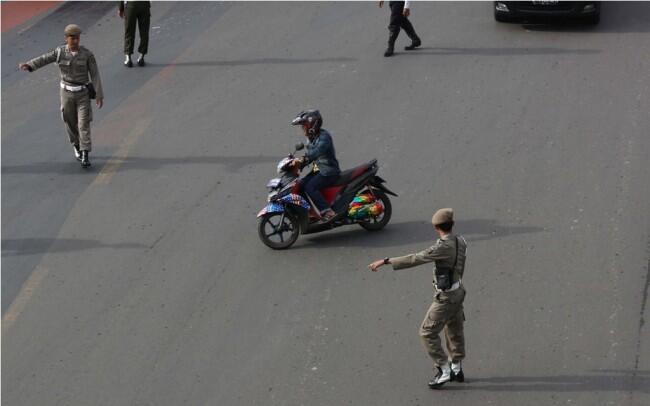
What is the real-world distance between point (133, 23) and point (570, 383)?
11681 mm

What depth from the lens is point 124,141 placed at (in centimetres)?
1752

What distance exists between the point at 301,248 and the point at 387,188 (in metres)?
1.63

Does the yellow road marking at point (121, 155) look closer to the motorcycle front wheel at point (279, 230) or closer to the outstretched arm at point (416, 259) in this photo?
the motorcycle front wheel at point (279, 230)

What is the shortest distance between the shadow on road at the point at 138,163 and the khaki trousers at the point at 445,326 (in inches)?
241

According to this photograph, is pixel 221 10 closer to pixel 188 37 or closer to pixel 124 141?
pixel 188 37

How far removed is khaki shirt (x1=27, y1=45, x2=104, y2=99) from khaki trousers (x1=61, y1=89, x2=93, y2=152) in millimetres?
178

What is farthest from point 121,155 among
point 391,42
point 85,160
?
point 391,42

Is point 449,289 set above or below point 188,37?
above

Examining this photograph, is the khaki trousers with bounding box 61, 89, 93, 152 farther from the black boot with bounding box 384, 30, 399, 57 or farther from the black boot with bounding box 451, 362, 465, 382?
the black boot with bounding box 451, 362, 465, 382

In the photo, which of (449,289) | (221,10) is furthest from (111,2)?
(449,289)

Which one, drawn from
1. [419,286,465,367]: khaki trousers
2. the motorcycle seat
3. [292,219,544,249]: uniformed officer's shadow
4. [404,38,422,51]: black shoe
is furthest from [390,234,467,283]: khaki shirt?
[404,38,422,51]: black shoe

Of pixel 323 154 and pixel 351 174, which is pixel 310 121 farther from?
pixel 351 174

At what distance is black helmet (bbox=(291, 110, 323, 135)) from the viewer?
13.7 metres

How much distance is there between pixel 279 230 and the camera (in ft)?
45.8
